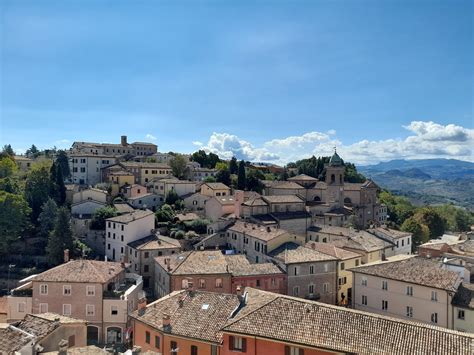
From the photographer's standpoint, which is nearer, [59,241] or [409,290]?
[409,290]

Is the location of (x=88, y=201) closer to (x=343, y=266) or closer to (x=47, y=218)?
(x=47, y=218)

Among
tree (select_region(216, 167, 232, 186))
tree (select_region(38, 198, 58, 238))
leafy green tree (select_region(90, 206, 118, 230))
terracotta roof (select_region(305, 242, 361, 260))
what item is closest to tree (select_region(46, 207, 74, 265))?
leafy green tree (select_region(90, 206, 118, 230))

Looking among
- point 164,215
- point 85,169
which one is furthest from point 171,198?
point 85,169

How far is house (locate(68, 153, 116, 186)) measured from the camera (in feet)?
282

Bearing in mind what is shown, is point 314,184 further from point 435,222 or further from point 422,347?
point 422,347

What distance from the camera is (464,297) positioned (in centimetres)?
3275

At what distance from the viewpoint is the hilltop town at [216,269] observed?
74.4ft

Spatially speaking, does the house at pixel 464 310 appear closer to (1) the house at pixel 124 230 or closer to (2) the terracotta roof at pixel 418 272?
(2) the terracotta roof at pixel 418 272

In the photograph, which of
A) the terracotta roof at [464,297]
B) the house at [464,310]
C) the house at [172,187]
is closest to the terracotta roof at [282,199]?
the house at [172,187]

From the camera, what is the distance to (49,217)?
60.8 m

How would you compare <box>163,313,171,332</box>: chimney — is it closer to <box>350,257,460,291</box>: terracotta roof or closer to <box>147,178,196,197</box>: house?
<box>350,257,460,291</box>: terracotta roof

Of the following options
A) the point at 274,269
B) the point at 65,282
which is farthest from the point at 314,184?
the point at 65,282

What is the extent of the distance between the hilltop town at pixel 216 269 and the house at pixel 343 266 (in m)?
0.19

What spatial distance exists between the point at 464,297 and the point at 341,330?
16.2 m
